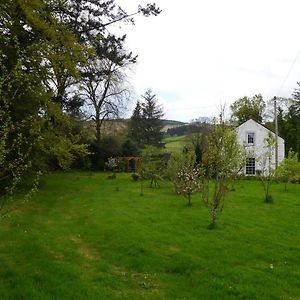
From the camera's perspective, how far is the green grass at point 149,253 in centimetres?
739

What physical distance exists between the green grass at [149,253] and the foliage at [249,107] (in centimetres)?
4726

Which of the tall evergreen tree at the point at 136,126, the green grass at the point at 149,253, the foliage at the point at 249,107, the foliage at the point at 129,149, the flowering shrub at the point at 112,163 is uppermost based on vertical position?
the foliage at the point at 249,107

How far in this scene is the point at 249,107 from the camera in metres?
63.3

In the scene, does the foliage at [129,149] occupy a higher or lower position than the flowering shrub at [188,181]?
higher

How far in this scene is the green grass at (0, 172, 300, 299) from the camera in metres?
7.39

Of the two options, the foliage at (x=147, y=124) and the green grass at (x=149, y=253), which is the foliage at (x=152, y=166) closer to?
the green grass at (x=149, y=253)

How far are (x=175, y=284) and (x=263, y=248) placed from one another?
3277 millimetres

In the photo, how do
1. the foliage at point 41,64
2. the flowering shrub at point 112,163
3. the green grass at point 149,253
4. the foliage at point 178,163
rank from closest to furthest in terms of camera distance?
the green grass at point 149,253
the foliage at point 41,64
the foliage at point 178,163
the flowering shrub at point 112,163

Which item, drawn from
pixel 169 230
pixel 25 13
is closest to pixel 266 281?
pixel 169 230

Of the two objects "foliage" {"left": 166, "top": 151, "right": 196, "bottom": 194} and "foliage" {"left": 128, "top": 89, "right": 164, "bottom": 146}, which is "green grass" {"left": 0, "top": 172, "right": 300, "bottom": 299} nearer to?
"foliage" {"left": 166, "top": 151, "right": 196, "bottom": 194}

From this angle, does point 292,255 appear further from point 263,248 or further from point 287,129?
point 287,129

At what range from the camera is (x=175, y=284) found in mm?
7832

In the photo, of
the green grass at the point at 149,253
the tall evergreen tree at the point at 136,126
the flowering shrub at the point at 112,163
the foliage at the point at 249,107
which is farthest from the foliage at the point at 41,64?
the foliage at the point at 249,107

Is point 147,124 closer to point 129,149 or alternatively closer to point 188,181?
point 129,149
